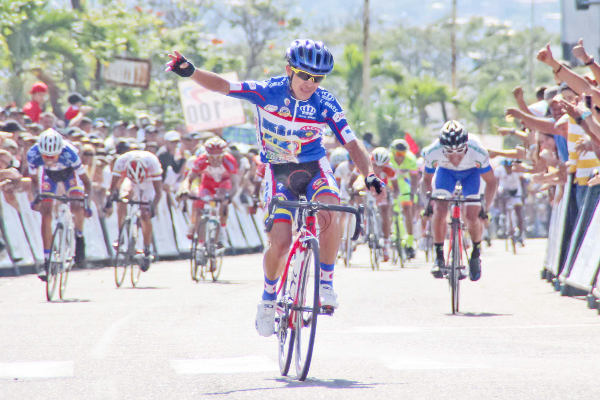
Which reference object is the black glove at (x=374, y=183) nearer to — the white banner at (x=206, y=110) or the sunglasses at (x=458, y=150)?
the sunglasses at (x=458, y=150)

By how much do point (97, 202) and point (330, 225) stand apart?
13.6 m

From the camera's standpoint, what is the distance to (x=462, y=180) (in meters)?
13.5

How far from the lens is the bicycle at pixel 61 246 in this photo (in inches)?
571

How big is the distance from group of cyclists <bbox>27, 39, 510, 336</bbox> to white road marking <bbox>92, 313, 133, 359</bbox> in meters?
1.49

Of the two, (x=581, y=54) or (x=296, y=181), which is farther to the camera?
(x=581, y=54)

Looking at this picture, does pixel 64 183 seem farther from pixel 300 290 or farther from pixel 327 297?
pixel 300 290

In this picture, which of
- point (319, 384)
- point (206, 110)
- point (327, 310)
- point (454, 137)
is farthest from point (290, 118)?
point (206, 110)

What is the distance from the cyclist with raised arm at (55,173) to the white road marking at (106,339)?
3.28 meters

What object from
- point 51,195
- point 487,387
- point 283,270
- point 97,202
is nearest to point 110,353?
point 283,270

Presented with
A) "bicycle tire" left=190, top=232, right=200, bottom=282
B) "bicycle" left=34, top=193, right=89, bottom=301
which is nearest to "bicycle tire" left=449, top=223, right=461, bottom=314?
"bicycle" left=34, top=193, right=89, bottom=301

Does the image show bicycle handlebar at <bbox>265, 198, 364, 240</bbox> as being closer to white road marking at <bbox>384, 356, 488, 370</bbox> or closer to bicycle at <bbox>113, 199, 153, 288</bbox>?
white road marking at <bbox>384, 356, 488, 370</bbox>

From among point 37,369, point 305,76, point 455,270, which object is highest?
point 305,76

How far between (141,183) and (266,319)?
Result: 9.77 metres

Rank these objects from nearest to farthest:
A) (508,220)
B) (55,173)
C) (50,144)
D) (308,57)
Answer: (308,57) < (50,144) < (55,173) < (508,220)
